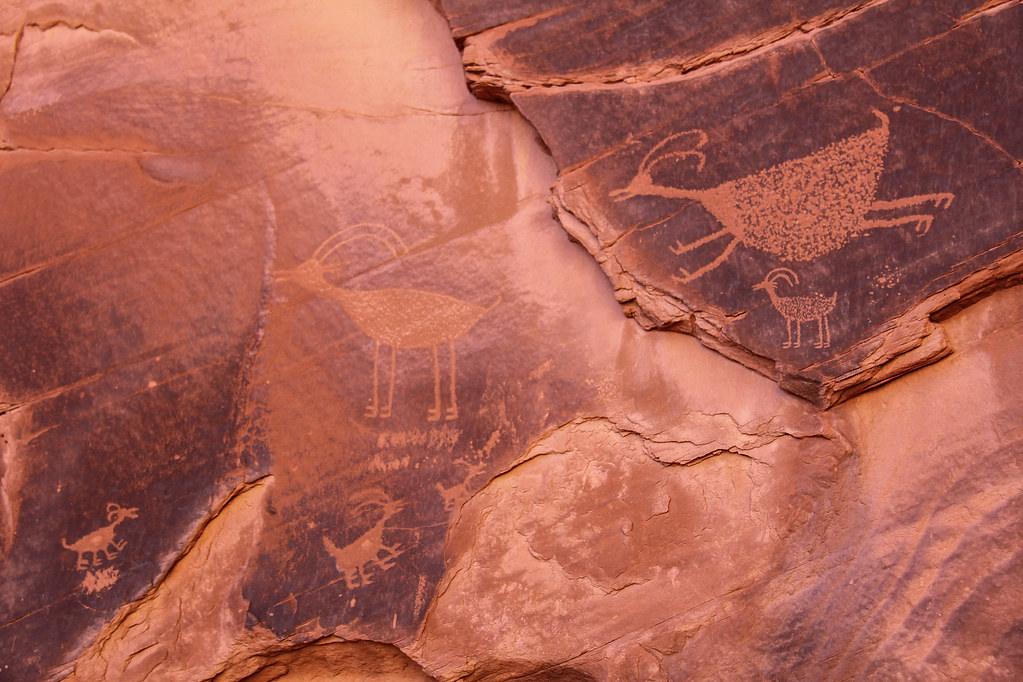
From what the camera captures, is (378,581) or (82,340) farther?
(82,340)

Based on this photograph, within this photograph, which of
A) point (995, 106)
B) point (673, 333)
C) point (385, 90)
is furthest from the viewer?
point (385, 90)

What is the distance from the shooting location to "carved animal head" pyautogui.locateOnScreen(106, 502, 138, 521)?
234 centimetres

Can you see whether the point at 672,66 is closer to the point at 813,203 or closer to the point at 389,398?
the point at 813,203

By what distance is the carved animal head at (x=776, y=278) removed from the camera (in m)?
2.19

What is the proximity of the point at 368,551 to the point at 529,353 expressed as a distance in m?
0.80

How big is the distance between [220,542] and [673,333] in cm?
158

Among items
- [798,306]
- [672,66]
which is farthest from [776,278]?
[672,66]

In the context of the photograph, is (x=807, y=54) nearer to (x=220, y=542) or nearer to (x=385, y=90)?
(x=385, y=90)

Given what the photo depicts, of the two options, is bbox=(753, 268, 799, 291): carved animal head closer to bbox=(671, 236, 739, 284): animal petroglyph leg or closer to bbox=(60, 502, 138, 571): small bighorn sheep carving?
bbox=(671, 236, 739, 284): animal petroglyph leg

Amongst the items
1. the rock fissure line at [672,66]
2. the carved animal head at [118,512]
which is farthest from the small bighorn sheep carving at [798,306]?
the carved animal head at [118,512]

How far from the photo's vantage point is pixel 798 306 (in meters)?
2.19

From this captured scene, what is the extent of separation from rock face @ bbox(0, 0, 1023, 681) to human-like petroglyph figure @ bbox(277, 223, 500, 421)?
1 cm

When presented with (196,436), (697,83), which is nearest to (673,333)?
(697,83)

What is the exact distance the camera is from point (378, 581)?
7.44 feet
